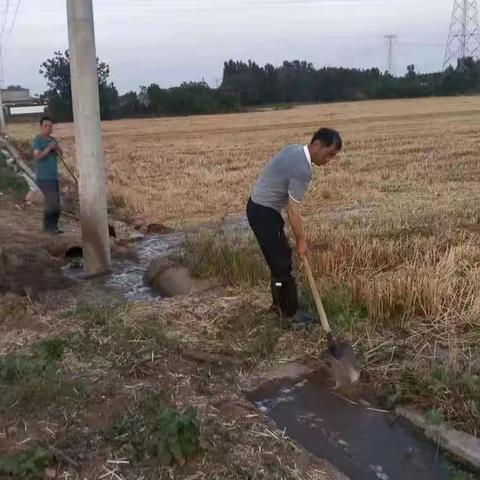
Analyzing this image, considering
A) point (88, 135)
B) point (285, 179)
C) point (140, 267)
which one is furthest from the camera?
point (140, 267)

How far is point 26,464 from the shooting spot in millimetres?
3410

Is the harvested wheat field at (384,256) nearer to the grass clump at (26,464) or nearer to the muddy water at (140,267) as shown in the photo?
the muddy water at (140,267)

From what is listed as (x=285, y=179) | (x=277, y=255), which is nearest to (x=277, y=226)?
(x=277, y=255)

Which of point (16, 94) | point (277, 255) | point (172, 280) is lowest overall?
point (172, 280)

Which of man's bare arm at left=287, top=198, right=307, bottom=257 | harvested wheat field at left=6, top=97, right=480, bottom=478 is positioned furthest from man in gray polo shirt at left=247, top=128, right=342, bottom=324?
harvested wheat field at left=6, top=97, right=480, bottom=478

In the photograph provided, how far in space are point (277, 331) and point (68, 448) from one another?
7.28ft

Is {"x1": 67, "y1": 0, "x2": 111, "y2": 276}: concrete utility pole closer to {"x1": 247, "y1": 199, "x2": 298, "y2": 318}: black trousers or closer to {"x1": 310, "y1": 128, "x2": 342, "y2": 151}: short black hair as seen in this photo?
{"x1": 247, "y1": 199, "x2": 298, "y2": 318}: black trousers

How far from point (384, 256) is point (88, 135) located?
3.56 metres

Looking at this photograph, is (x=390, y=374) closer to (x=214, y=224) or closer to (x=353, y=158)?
(x=214, y=224)

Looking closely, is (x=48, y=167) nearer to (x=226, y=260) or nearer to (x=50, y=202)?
(x=50, y=202)

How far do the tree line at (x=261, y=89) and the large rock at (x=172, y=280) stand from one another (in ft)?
203

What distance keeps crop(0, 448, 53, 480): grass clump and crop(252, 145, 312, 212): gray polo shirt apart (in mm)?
2697

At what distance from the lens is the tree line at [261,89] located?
223 feet

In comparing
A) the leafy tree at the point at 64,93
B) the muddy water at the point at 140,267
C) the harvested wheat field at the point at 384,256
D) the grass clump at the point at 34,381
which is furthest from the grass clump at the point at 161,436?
the leafy tree at the point at 64,93
